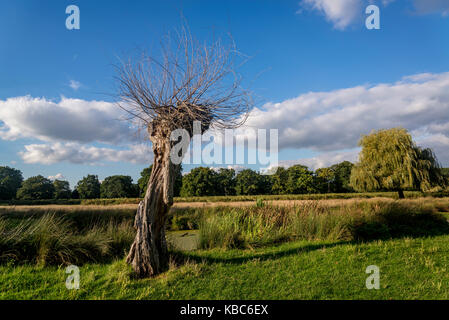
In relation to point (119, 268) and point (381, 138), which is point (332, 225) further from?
point (381, 138)

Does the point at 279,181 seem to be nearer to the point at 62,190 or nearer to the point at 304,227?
the point at 304,227

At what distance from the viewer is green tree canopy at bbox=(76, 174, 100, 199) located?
69625mm

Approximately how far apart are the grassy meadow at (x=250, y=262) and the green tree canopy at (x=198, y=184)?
50452mm

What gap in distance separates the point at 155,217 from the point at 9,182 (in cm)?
8014

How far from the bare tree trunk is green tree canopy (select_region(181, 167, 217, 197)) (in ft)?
177

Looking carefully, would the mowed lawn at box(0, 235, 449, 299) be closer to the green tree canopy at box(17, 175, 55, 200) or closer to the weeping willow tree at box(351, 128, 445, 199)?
the weeping willow tree at box(351, 128, 445, 199)

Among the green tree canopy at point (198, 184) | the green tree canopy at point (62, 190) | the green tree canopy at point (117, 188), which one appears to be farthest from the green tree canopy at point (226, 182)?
the green tree canopy at point (62, 190)

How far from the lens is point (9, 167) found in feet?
231

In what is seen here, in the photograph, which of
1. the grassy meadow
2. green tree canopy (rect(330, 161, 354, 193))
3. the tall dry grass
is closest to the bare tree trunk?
the grassy meadow

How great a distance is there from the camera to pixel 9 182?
211 feet

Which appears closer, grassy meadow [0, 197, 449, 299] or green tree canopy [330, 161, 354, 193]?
grassy meadow [0, 197, 449, 299]

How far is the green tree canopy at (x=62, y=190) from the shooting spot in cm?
6769
